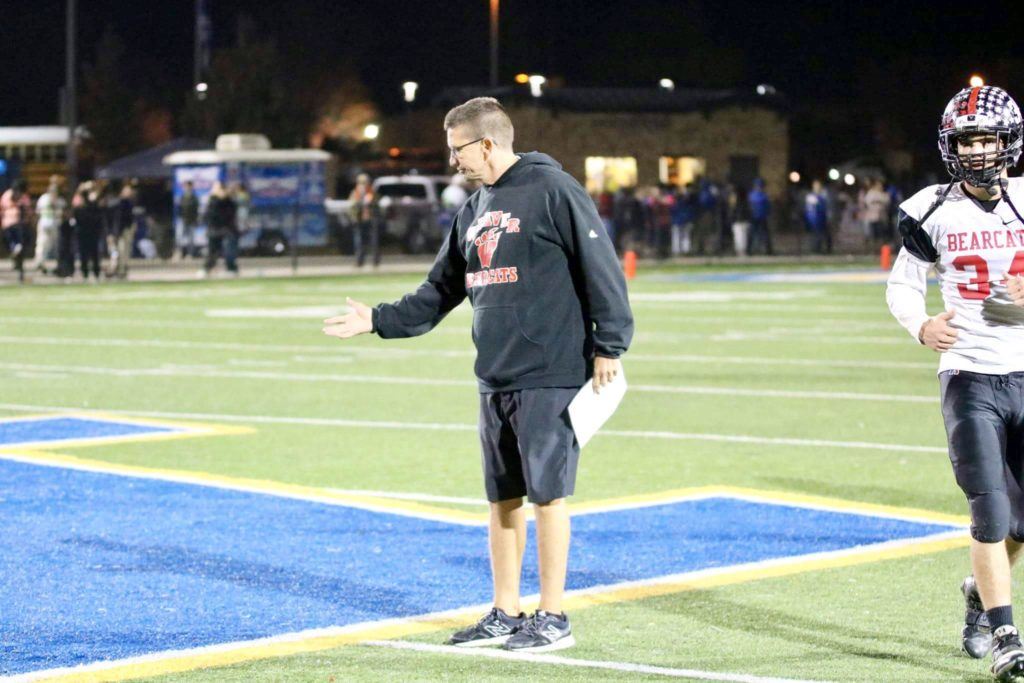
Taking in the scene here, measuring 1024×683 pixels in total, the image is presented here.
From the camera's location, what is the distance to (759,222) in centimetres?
4116

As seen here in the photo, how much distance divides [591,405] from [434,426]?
6235 mm

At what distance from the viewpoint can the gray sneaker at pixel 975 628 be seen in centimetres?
625

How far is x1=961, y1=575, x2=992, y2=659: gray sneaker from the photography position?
6.25 meters

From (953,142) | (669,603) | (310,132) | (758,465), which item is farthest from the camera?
(310,132)

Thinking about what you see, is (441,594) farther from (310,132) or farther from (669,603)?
(310,132)

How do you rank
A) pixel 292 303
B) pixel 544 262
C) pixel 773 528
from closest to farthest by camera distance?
pixel 544 262 → pixel 773 528 → pixel 292 303

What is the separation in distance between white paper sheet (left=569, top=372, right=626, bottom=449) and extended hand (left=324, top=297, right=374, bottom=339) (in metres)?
0.79

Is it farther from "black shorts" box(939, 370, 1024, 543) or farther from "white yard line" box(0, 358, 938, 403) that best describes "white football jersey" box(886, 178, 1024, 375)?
"white yard line" box(0, 358, 938, 403)

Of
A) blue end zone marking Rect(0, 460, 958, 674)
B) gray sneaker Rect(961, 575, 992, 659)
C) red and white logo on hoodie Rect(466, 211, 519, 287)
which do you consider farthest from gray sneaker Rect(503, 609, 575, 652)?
gray sneaker Rect(961, 575, 992, 659)

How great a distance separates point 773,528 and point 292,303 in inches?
705

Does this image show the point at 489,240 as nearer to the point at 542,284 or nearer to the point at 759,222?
the point at 542,284

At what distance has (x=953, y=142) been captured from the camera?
604 cm

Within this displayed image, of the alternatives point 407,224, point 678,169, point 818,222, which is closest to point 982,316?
point 407,224

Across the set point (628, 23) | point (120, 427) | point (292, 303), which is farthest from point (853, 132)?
point (120, 427)
